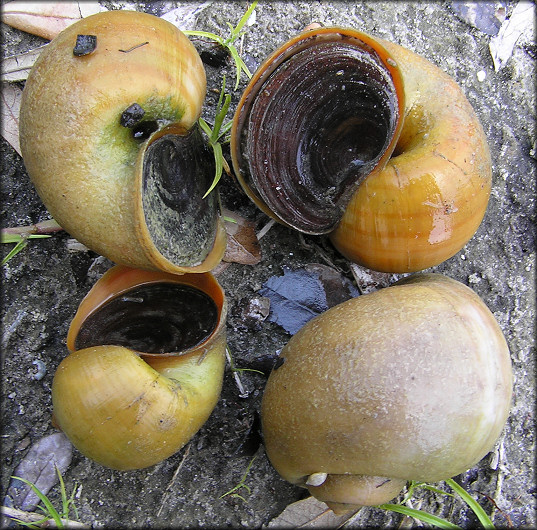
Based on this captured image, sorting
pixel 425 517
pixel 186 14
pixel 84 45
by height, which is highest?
pixel 84 45

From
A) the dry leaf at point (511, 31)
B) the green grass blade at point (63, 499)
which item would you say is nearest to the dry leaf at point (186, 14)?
the dry leaf at point (511, 31)

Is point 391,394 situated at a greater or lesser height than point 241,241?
greater

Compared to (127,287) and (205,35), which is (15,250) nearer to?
(127,287)

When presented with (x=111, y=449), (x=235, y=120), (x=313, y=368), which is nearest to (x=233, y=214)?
(x=235, y=120)

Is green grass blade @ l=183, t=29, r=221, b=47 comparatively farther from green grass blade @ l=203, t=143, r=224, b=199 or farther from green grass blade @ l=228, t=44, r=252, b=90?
green grass blade @ l=203, t=143, r=224, b=199

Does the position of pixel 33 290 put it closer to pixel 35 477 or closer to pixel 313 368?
pixel 35 477

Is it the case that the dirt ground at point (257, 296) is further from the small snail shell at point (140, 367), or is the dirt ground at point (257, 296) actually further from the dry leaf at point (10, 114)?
the small snail shell at point (140, 367)

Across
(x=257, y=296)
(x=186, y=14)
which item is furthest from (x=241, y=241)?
(x=186, y=14)
